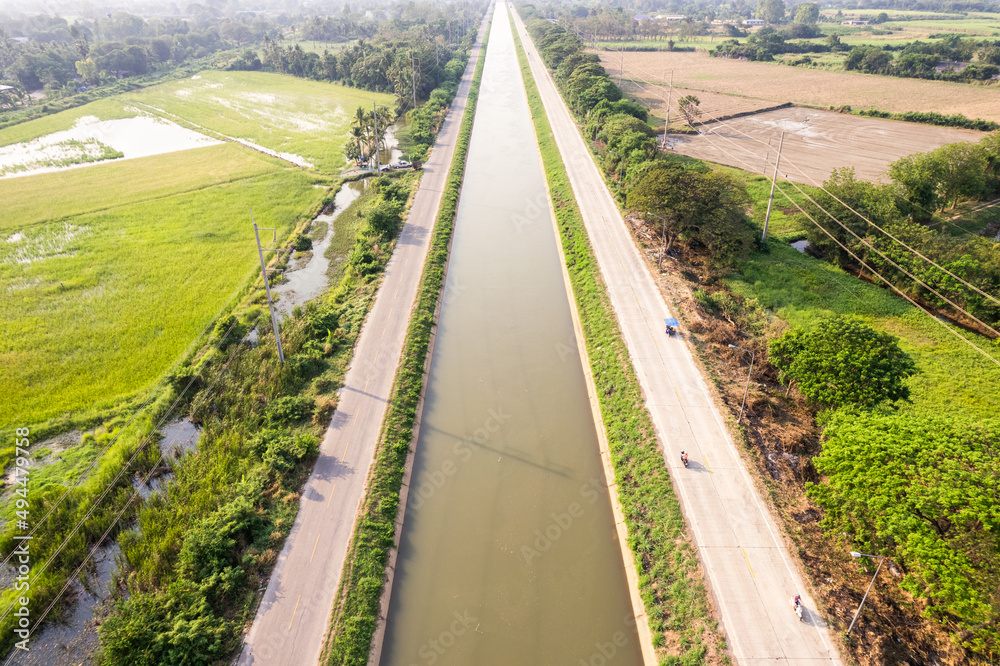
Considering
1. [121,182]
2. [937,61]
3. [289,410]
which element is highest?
[937,61]

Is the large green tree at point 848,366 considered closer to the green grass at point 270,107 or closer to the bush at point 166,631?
the bush at point 166,631

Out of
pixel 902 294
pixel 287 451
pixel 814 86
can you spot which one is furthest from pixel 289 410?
pixel 814 86

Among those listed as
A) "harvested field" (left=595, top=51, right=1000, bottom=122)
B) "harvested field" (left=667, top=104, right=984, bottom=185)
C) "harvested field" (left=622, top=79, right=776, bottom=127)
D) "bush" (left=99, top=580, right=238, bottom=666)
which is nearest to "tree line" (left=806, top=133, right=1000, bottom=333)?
"harvested field" (left=667, top=104, right=984, bottom=185)

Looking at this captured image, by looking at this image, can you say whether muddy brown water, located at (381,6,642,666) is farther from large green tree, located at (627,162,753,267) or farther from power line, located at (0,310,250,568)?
power line, located at (0,310,250,568)

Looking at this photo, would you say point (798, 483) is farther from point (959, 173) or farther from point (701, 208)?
point (959, 173)

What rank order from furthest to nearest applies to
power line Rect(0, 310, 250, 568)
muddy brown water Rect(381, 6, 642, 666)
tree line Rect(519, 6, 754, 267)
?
tree line Rect(519, 6, 754, 267), power line Rect(0, 310, 250, 568), muddy brown water Rect(381, 6, 642, 666)

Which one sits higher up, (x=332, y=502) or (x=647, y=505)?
(x=332, y=502)
